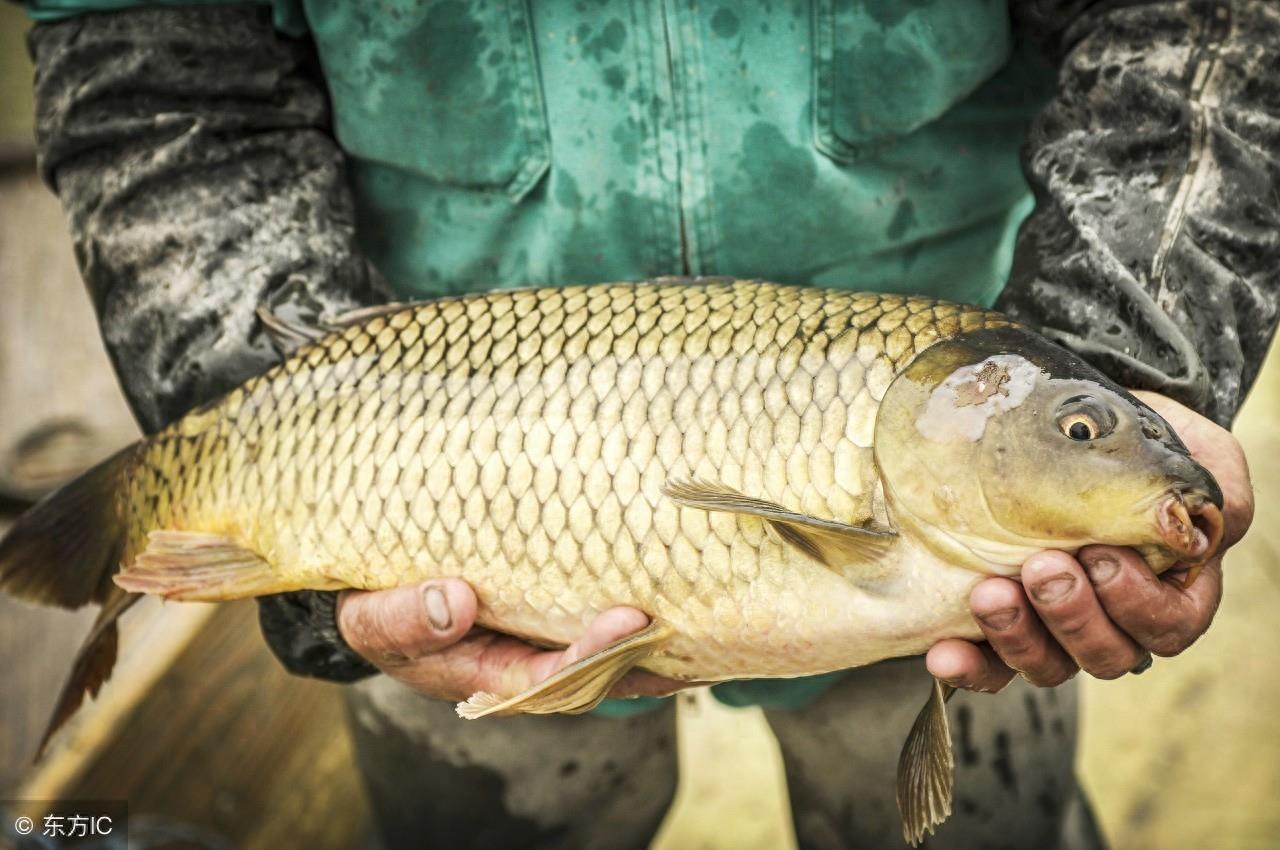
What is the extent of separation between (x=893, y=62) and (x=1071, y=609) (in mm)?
706

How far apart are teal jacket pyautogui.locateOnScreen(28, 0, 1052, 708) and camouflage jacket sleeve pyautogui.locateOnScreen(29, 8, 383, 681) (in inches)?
3.0

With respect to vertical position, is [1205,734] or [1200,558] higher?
[1200,558]

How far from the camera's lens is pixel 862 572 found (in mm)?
1188

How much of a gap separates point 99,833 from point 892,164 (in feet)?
5.55

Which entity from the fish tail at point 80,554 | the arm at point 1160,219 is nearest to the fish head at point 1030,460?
the arm at point 1160,219

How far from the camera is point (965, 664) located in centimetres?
119

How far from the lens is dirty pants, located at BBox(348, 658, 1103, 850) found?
1855mm

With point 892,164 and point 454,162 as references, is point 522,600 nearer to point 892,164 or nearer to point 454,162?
point 454,162

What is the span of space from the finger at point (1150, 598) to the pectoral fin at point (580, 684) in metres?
0.43

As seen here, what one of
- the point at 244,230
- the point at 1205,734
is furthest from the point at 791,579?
the point at 1205,734

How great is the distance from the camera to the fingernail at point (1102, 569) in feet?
3.62

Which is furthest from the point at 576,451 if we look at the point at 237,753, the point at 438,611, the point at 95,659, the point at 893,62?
the point at 237,753

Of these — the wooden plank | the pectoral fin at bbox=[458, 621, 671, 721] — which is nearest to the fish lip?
the pectoral fin at bbox=[458, 621, 671, 721]

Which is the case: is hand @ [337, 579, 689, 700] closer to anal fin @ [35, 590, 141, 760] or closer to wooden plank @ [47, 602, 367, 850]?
anal fin @ [35, 590, 141, 760]
